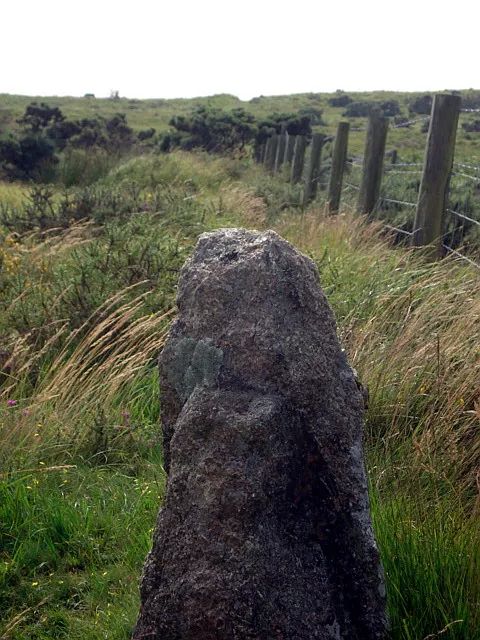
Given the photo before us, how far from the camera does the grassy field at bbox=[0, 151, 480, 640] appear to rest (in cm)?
274

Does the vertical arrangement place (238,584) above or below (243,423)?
below

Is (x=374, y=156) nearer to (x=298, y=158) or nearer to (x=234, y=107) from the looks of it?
(x=298, y=158)

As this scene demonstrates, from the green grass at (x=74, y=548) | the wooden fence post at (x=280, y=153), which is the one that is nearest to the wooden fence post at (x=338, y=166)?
the green grass at (x=74, y=548)

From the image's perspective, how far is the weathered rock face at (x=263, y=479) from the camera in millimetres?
2283

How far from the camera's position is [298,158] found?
17.0 m

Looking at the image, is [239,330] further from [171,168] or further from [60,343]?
[171,168]

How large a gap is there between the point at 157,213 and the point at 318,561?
797cm

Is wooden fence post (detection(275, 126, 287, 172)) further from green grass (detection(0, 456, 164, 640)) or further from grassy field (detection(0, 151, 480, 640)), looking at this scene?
green grass (detection(0, 456, 164, 640))

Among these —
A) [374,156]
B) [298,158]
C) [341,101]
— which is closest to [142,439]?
[374,156]

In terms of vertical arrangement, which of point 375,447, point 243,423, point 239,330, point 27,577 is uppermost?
point 239,330

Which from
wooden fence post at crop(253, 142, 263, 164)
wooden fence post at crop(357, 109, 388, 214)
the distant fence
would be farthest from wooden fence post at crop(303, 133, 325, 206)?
wooden fence post at crop(253, 142, 263, 164)

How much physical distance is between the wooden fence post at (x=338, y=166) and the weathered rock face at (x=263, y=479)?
8.60 m

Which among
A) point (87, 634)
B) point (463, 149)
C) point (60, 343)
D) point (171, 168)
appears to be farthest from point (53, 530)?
point (463, 149)

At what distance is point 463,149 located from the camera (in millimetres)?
34656
